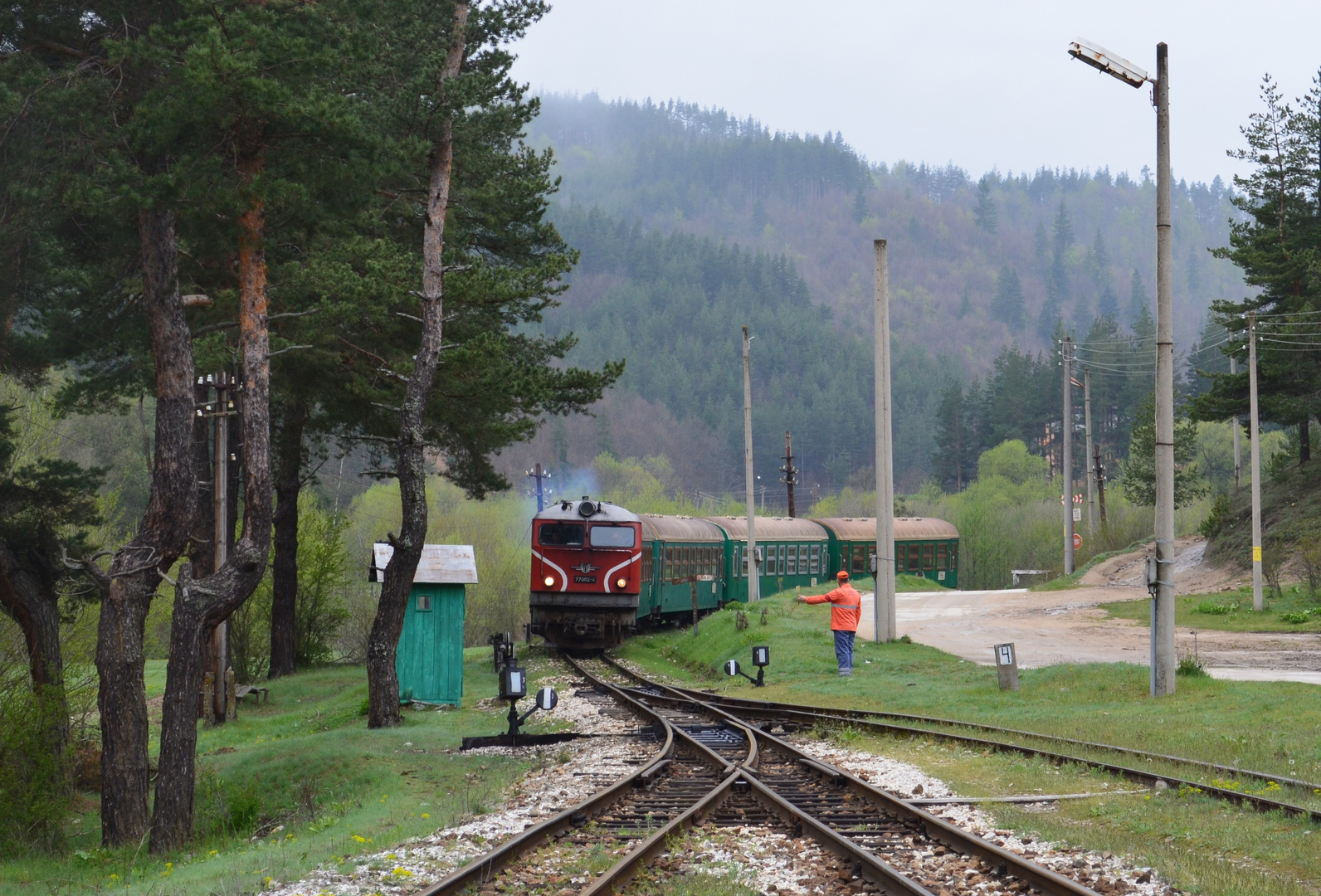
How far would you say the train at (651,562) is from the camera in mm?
29906

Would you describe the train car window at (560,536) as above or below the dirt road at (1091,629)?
above

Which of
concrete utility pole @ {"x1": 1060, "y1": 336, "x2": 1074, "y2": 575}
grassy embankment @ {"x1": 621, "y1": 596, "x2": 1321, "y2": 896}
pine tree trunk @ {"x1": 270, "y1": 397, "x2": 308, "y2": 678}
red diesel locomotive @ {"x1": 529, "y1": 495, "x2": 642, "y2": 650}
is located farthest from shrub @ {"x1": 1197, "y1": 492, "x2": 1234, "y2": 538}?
pine tree trunk @ {"x1": 270, "y1": 397, "x2": 308, "y2": 678}

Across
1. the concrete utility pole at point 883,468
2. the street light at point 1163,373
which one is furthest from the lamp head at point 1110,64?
the concrete utility pole at point 883,468

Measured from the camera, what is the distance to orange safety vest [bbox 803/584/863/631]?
66.6 feet

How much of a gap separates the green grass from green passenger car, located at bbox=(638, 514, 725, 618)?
41.7ft

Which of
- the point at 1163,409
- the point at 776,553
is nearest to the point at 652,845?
the point at 1163,409

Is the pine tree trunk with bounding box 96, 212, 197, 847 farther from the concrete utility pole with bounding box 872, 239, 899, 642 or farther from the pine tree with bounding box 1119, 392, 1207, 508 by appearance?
the pine tree with bounding box 1119, 392, 1207, 508

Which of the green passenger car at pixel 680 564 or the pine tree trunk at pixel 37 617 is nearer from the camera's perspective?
the pine tree trunk at pixel 37 617

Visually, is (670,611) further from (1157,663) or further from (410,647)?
(1157,663)

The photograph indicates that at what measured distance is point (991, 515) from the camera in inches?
3191

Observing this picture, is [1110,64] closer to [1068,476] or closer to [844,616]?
[844,616]

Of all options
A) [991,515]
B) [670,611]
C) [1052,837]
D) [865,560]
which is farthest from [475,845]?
[991,515]

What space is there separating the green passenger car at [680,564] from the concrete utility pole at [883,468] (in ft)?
24.0

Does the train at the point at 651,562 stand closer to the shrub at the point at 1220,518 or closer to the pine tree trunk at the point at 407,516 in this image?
the pine tree trunk at the point at 407,516
